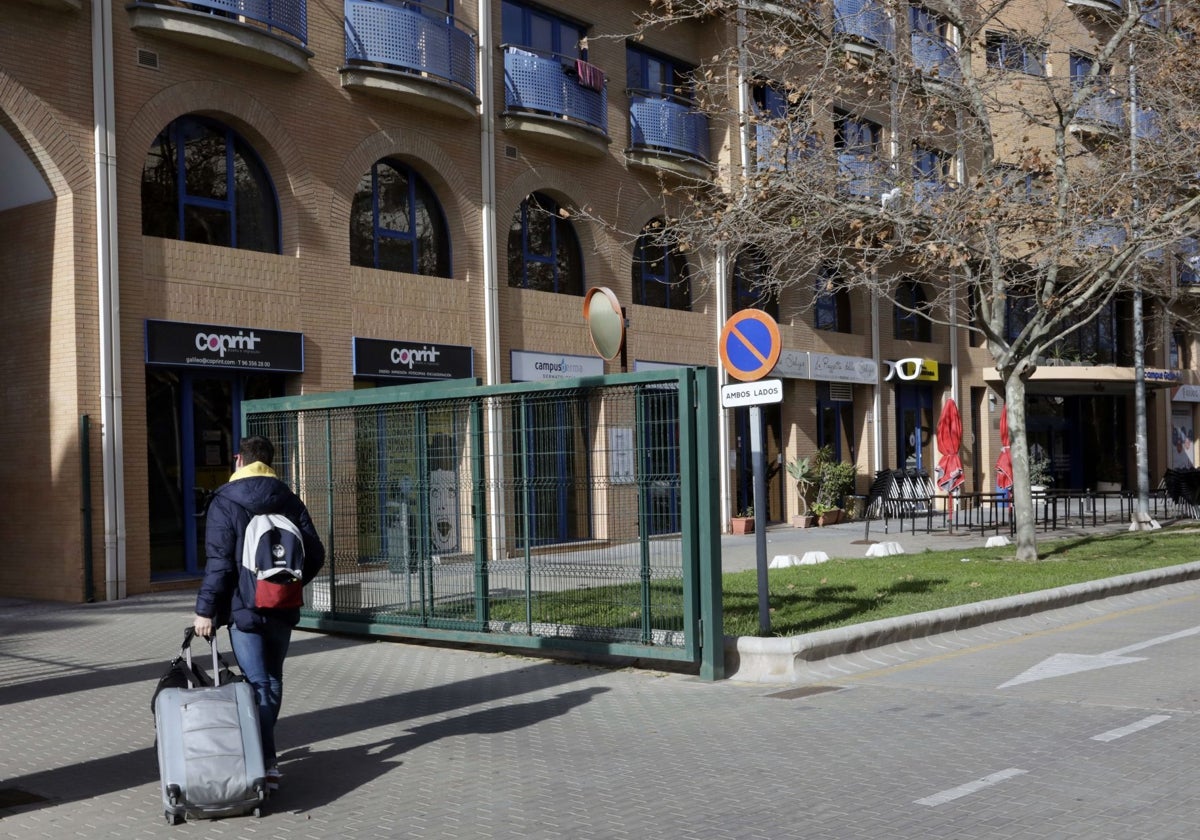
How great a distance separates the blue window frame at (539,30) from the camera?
2091 cm

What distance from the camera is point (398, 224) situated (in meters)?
19.1

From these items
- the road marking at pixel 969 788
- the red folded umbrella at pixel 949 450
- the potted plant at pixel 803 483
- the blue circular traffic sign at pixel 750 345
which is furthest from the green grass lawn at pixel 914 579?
the potted plant at pixel 803 483

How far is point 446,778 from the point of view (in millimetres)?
6484

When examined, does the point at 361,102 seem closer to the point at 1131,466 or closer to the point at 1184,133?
the point at 1184,133

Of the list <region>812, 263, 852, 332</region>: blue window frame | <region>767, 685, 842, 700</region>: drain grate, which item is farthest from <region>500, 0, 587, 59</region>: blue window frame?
<region>767, 685, 842, 700</region>: drain grate

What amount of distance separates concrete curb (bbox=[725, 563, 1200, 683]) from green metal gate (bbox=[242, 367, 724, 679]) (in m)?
0.26

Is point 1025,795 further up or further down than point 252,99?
further down

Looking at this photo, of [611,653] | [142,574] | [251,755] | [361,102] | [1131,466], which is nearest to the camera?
[251,755]

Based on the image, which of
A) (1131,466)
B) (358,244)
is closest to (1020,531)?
(358,244)

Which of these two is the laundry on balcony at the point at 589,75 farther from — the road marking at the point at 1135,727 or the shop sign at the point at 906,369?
the road marking at the point at 1135,727

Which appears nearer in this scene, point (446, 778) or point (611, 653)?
point (446, 778)

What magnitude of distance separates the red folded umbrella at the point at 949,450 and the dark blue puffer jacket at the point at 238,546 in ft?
55.7

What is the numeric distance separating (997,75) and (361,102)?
29.0 feet

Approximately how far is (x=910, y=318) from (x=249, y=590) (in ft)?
87.3
